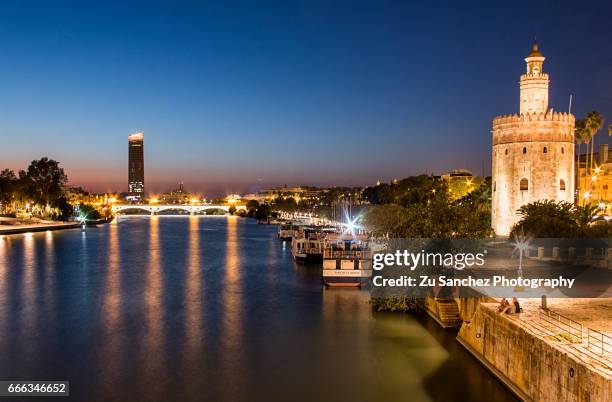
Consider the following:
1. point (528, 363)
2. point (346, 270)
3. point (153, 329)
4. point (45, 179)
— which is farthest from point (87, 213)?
point (528, 363)

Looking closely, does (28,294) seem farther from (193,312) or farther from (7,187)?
(7,187)

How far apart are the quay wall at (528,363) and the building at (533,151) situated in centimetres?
2773

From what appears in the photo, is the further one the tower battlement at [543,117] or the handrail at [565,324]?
the tower battlement at [543,117]

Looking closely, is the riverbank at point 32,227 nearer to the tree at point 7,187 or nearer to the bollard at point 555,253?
the tree at point 7,187

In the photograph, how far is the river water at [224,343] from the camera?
19047 millimetres

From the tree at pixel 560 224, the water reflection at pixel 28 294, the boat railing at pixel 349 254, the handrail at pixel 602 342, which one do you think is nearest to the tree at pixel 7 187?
the water reflection at pixel 28 294

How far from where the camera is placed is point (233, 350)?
2356cm

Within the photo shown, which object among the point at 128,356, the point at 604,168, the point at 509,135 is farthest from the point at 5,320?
the point at 604,168

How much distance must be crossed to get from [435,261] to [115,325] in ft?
54.6

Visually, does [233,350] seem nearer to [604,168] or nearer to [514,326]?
[514,326]

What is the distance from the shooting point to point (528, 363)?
1490cm

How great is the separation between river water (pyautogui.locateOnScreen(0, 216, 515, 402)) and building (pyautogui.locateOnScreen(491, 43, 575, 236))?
731 inches

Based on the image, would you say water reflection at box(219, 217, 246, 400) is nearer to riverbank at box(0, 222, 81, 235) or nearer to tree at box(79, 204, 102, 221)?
riverbank at box(0, 222, 81, 235)

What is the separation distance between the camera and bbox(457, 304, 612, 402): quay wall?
38.7 feet
